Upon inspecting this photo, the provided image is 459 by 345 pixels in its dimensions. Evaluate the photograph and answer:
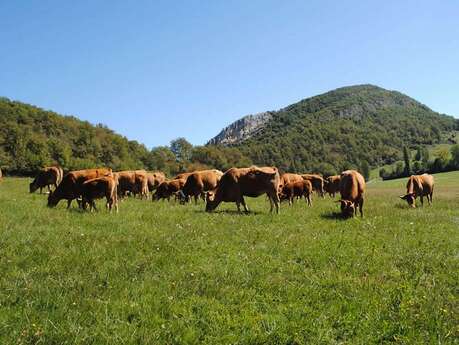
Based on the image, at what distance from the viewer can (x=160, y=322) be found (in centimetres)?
685

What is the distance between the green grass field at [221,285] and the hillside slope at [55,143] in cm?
8169

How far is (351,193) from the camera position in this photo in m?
20.0

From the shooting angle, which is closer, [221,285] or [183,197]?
[221,285]

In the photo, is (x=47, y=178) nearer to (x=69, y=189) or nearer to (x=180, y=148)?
(x=69, y=189)

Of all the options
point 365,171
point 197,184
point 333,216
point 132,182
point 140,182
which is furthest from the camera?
point 365,171

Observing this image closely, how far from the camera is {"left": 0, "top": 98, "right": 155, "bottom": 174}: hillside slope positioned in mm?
88250

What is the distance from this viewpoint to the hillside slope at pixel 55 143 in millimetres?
88250

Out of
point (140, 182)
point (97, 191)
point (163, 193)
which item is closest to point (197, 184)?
point (163, 193)

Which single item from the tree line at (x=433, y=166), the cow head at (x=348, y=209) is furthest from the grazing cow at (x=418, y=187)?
the tree line at (x=433, y=166)

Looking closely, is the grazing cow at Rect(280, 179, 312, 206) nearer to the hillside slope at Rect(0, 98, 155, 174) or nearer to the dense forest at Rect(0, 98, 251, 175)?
the dense forest at Rect(0, 98, 251, 175)

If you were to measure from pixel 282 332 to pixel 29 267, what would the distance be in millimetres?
5795

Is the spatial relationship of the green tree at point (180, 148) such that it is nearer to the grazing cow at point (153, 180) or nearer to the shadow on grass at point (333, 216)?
the grazing cow at point (153, 180)

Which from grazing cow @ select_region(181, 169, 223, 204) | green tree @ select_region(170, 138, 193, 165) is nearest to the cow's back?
grazing cow @ select_region(181, 169, 223, 204)

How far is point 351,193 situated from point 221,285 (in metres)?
12.9
